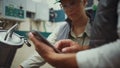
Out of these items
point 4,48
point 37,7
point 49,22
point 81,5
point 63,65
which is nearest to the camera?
point 63,65

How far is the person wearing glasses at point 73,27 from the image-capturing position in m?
1.58

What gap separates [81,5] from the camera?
1.63m

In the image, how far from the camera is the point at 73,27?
1701 millimetres

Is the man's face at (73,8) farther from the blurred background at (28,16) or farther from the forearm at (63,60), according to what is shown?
the forearm at (63,60)

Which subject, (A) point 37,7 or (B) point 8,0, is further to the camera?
(A) point 37,7

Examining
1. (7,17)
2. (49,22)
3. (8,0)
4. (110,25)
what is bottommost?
(49,22)

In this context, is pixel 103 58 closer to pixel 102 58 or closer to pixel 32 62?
pixel 102 58

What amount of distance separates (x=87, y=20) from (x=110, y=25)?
3.65ft

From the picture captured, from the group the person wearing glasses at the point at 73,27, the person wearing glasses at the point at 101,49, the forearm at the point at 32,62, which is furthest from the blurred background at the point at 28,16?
the person wearing glasses at the point at 101,49

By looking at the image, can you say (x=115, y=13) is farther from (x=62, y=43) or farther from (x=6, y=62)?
(x=6, y=62)

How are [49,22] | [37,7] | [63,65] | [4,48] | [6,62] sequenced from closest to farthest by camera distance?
[63,65], [4,48], [6,62], [37,7], [49,22]

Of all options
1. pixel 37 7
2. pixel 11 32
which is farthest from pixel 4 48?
pixel 37 7

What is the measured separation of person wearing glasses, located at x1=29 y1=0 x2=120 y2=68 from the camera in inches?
18.6

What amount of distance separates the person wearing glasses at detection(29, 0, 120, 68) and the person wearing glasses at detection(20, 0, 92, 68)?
98 cm
